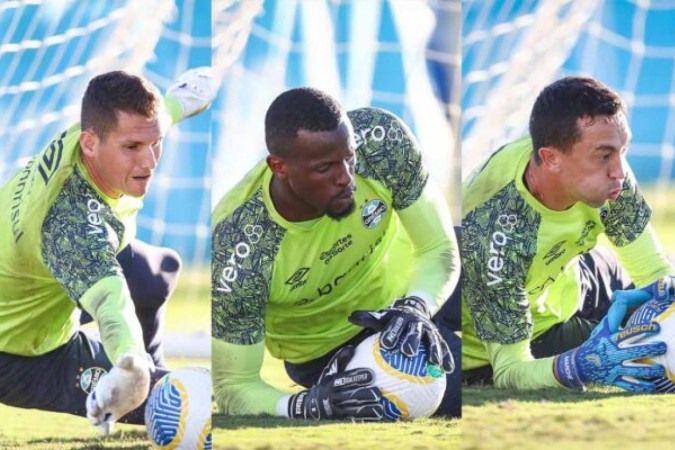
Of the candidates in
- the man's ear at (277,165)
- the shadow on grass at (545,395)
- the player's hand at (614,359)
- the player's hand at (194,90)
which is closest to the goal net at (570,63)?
the player's hand at (614,359)

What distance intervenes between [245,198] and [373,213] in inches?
22.0

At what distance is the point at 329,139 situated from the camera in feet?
17.7

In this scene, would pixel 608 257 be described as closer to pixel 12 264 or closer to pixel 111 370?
pixel 111 370

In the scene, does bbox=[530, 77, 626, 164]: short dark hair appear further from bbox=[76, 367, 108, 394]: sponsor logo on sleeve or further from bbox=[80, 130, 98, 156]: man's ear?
bbox=[76, 367, 108, 394]: sponsor logo on sleeve

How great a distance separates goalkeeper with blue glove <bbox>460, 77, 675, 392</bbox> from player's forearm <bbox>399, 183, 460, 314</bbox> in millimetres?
74

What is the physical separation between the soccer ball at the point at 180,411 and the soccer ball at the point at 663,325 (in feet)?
6.07

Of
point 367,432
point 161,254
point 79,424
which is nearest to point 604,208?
point 367,432

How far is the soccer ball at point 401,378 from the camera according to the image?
5402mm

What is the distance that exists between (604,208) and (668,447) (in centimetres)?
106

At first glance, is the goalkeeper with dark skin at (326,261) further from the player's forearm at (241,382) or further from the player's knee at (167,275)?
the player's knee at (167,275)

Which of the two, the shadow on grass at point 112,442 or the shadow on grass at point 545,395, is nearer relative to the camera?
the shadow on grass at point 112,442

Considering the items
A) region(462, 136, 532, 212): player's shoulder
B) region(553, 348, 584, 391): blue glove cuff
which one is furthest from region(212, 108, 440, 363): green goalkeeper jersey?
region(553, 348, 584, 391): blue glove cuff

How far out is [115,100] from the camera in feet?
17.8

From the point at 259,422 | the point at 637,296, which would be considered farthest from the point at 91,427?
the point at 637,296
